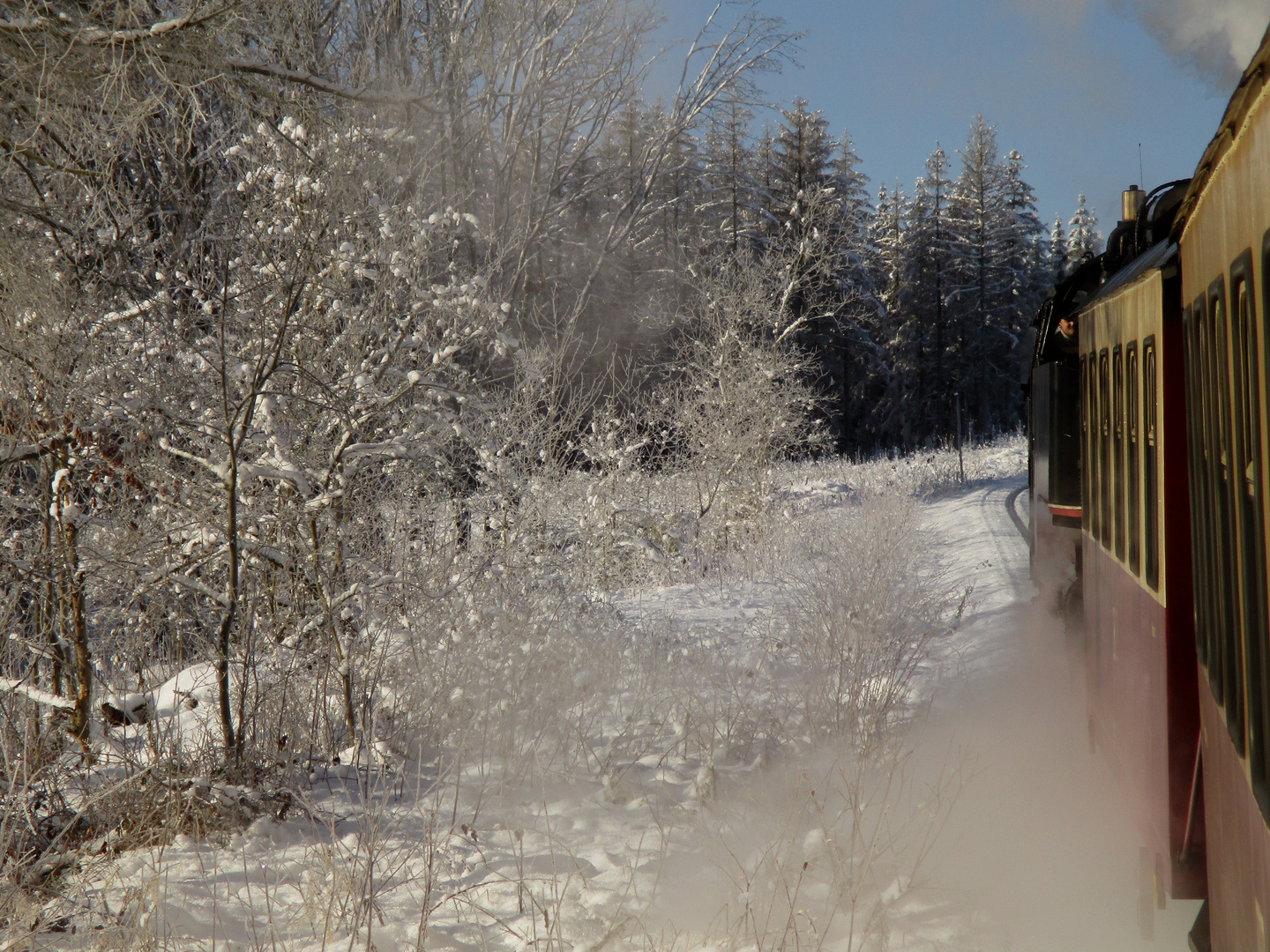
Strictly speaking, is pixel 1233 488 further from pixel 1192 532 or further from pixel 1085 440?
pixel 1085 440

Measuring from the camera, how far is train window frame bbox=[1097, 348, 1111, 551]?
173 inches

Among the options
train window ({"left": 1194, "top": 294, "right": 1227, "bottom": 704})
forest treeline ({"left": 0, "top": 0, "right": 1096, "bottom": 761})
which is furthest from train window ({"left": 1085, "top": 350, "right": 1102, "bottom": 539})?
forest treeline ({"left": 0, "top": 0, "right": 1096, "bottom": 761})

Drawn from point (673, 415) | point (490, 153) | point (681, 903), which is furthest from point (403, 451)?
point (673, 415)

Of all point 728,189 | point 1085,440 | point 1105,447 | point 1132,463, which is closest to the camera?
point 1132,463

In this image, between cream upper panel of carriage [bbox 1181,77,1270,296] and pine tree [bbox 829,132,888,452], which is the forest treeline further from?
pine tree [bbox 829,132,888,452]

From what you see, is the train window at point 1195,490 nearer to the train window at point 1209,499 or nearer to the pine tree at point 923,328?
the train window at point 1209,499

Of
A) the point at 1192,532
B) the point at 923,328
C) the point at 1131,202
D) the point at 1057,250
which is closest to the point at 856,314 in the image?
the point at 923,328

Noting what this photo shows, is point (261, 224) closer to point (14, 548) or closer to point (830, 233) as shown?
point (14, 548)

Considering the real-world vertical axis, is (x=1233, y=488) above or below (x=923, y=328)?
below

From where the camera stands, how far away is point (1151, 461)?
340 centimetres

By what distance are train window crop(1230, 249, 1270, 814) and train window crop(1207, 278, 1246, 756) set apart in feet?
0.31

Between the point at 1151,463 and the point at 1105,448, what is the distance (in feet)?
4.08

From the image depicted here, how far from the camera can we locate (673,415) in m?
17.2

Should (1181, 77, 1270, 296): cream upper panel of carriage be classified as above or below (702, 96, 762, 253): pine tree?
below
